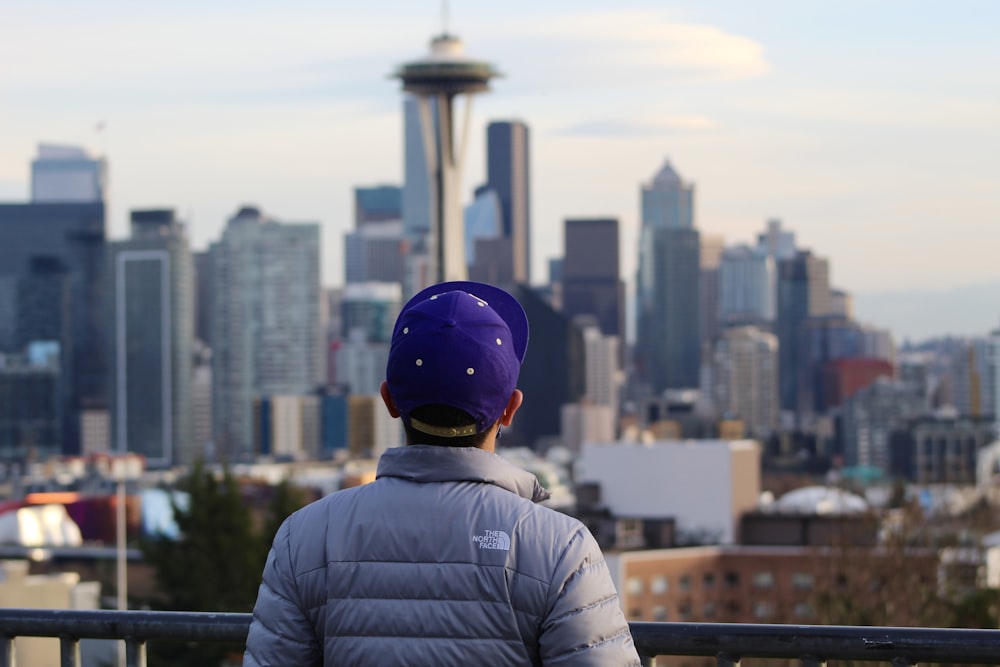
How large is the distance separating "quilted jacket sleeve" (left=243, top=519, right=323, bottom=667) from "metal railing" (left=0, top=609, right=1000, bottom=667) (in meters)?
1.44

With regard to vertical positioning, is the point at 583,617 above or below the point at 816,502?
above

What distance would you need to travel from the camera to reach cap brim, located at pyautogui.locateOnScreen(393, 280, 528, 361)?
3.71m

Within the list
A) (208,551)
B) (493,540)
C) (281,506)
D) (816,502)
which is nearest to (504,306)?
(493,540)

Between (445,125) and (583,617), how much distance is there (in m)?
99.4

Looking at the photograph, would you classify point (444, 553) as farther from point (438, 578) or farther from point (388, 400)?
point (388, 400)

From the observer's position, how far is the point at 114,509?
348ft

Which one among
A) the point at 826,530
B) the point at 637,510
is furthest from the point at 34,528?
the point at 826,530

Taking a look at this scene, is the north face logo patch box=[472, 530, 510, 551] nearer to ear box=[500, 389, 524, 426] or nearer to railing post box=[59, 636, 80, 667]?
ear box=[500, 389, 524, 426]

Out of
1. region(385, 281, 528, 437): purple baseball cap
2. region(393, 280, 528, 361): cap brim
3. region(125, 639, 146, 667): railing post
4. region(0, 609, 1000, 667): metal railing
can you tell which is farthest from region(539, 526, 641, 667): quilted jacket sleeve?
region(125, 639, 146, 667): railing post

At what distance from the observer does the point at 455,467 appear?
11.7 feet

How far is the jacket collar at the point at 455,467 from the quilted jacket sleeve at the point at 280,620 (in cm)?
24

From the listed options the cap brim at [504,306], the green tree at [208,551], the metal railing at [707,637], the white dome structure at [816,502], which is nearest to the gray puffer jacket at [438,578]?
the cap brim at [504,306]

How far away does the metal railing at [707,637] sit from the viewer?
4609mm

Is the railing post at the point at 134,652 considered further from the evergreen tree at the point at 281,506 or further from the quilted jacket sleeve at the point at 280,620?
the evergreen tree at the point at 281,506
